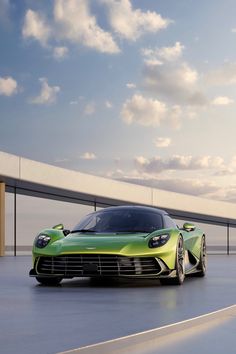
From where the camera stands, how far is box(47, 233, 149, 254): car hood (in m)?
10.5

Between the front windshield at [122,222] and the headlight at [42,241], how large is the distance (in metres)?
0.84

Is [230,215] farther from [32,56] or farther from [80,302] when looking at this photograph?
[80,302]

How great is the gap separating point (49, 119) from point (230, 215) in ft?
46.1

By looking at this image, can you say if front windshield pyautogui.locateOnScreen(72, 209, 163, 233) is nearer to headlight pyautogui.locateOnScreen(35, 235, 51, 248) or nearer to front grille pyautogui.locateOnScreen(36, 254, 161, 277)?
headlight pyautogui.locateOnScreen(35, 235, 51, 248)

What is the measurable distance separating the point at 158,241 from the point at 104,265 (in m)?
0.96

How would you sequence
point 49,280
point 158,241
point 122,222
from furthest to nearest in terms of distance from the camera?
point 122,222 < point 49,280 < point 158,241

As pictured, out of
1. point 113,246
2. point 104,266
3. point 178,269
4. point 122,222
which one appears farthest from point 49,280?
point 178,269

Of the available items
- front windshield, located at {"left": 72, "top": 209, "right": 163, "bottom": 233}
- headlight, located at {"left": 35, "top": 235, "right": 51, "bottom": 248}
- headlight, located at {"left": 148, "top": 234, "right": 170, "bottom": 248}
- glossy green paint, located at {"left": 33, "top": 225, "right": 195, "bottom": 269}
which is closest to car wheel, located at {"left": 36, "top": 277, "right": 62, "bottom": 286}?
glossy green paint, located at {"left": 33, "top": 225, "right": 195, "bottom": 269}

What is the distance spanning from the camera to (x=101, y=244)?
1066 centimetres

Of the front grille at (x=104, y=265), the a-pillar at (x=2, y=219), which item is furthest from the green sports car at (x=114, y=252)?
the a-pillar at (x=2, y=219)

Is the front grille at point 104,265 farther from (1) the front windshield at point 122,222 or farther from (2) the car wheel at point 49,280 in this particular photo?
(1) the front windshield at point 122,222

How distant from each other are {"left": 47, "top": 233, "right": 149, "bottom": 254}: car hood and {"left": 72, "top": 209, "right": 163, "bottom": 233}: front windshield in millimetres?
560

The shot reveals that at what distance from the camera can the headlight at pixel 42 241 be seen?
10984 mm

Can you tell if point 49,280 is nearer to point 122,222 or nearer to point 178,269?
point 122,222
